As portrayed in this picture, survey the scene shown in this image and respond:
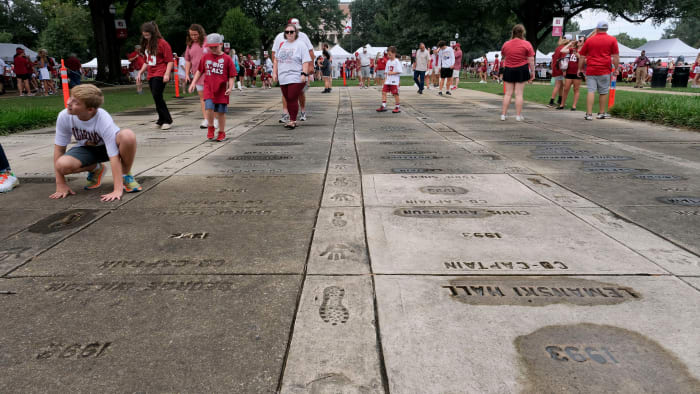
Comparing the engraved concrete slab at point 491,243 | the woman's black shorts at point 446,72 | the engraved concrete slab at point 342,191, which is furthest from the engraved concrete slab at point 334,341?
the woman's black shorts at point 446,72

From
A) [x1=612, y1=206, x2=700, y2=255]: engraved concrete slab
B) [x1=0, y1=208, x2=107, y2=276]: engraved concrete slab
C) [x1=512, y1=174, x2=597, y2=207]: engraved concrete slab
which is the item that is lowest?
[x1=0, y1=208, x2=107, y2=276]: engraved concrete slab

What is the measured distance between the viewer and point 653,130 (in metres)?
9.13

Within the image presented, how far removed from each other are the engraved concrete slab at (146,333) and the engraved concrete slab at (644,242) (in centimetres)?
224

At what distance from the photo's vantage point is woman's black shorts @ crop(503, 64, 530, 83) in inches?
400

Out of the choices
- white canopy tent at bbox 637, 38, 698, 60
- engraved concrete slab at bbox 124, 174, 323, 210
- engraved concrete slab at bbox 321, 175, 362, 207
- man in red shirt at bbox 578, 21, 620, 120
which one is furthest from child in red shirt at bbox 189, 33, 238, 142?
white canopy tent at bbox 637, 38, 698, 60

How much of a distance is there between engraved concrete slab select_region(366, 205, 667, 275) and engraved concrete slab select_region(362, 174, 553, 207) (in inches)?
7.9

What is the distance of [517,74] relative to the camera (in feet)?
33.6

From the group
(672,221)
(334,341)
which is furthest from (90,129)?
(672,221)

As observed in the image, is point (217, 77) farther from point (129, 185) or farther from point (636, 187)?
point (636, 187)

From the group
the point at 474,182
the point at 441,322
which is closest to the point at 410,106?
the point at 474,182

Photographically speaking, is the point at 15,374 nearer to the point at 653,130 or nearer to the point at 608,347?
the point at 608,347

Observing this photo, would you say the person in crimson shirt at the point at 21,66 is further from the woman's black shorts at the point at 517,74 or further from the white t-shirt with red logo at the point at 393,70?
the woman's black shorts at the point at 517,74

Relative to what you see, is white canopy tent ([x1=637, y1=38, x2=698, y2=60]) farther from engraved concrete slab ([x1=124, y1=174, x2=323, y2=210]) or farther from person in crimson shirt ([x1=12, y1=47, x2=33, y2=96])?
engraved concrete slab ([x1=124, y1=174, x2=323, y2=210])

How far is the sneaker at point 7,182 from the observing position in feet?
15.8
